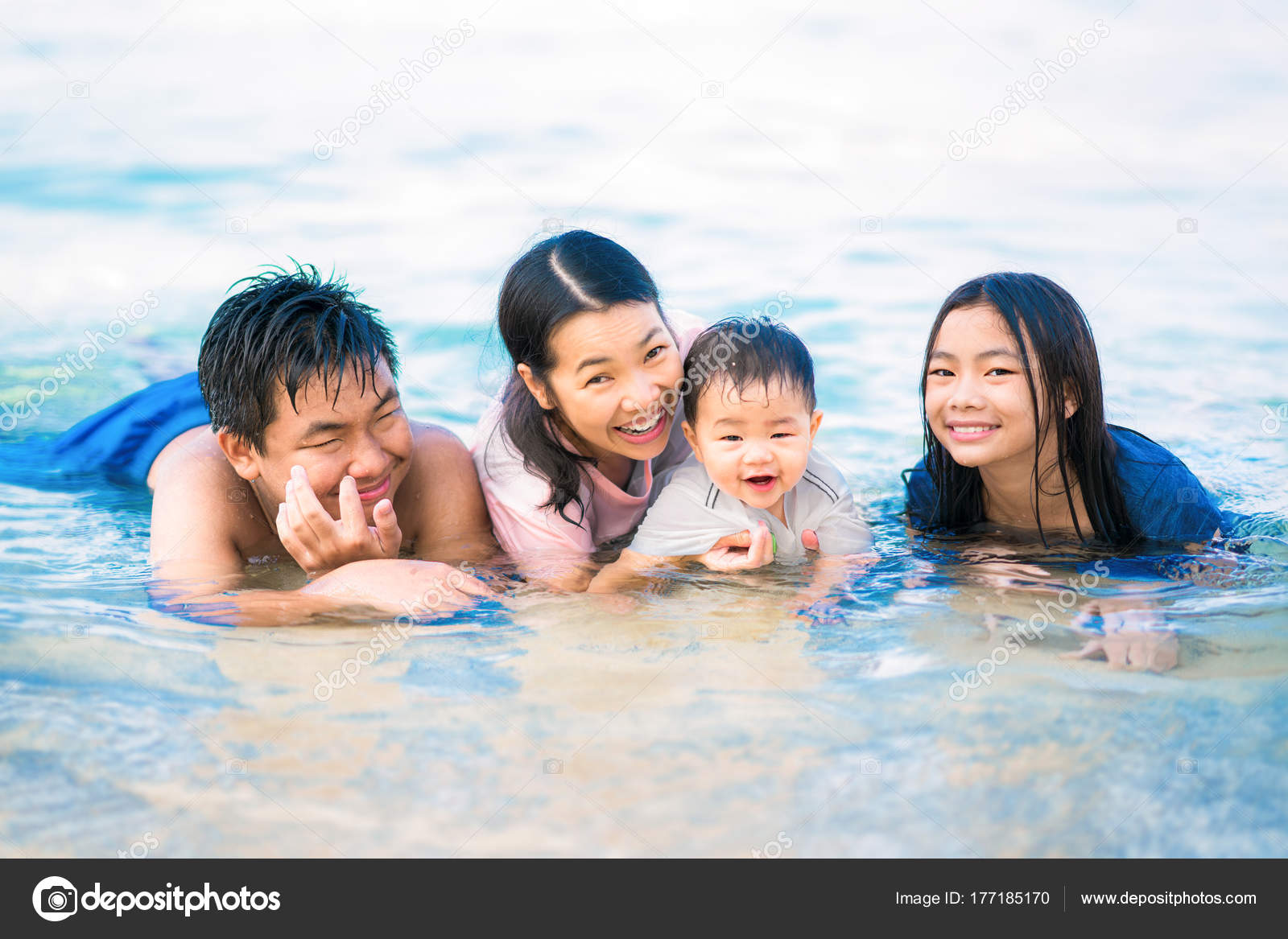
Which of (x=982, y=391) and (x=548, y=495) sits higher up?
(x=982, y=391)

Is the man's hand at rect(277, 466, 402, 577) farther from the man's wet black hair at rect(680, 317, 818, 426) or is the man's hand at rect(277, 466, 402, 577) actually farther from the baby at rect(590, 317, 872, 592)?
the man's wet black hair at rect(680, 317, 818, 426)

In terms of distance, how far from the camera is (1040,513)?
4359mm

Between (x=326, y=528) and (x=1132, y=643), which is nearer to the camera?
(x=1132, y=643)

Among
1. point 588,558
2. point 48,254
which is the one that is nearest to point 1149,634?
point 588,558

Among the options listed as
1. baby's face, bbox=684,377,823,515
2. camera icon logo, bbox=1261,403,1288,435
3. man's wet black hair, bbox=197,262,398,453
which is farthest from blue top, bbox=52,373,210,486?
camera icon logo, bbox=1261,403,1288,435

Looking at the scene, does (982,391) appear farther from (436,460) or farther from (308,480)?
(308,480)

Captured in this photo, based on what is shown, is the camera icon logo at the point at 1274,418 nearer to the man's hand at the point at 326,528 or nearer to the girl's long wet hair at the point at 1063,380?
the girl's long wet hair at the point at 1063,380

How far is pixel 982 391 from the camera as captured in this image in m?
3.93

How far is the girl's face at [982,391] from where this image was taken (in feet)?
12.8

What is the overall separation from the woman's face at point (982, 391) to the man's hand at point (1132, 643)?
2.68 ft

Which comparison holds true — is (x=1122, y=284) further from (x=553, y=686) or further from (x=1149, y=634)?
(x=553, y=686)
